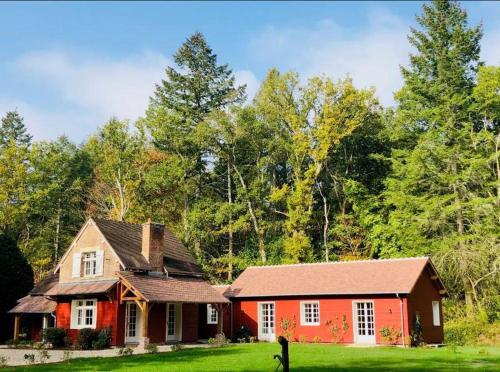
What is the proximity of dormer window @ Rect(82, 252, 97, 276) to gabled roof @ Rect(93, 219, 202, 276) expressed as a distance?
4.87 ft

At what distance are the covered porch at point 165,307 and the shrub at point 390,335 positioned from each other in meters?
8.36

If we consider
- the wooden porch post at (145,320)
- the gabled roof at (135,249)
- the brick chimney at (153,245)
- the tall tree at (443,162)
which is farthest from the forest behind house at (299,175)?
the wooden porch post at (145,320)

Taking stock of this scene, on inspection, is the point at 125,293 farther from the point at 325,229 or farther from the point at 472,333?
the point at 325,229

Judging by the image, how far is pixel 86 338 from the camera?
1016 inches

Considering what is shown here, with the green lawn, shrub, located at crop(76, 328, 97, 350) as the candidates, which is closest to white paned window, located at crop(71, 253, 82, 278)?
shrub, located at crop(76, 328, 97, 350)

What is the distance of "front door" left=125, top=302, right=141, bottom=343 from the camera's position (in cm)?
2716

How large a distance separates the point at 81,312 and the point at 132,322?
307 centimetres

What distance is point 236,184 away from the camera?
45750 millimetres

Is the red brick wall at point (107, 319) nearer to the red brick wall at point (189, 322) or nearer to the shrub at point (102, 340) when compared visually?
the shrub at point (102, 340)

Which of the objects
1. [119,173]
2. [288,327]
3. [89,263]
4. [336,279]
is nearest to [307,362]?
[336,279]

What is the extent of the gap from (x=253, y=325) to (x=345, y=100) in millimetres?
19722

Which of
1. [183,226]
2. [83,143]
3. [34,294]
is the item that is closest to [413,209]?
[183,226]

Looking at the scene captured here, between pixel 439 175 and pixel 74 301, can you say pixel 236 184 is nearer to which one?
pixel 439 175

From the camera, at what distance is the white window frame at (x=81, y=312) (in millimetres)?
27828
